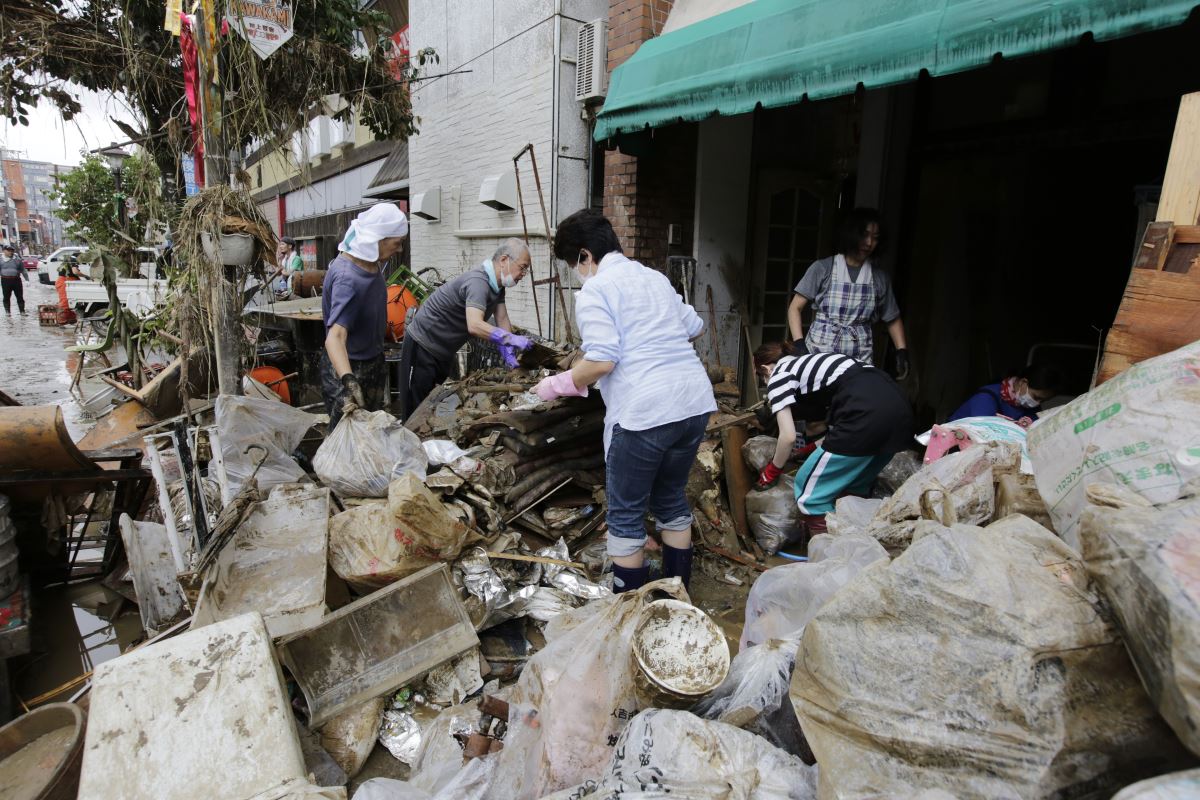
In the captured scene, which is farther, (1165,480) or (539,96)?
(539,96)

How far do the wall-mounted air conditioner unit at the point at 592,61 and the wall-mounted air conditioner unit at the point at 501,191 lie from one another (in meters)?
1.13

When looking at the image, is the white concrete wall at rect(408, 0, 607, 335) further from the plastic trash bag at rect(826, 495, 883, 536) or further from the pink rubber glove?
the plastic trash bag at rect(826, 495, 883, 536)

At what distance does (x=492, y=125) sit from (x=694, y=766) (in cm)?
737

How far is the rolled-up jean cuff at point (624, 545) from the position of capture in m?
2.72

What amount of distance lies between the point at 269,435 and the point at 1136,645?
4.37m

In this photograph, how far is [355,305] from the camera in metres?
3.74

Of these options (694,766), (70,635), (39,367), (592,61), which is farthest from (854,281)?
(39,367)

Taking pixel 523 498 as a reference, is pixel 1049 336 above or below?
above

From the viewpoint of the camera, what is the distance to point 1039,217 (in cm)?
613

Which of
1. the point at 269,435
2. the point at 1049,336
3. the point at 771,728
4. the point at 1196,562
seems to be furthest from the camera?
the point at 1049,336

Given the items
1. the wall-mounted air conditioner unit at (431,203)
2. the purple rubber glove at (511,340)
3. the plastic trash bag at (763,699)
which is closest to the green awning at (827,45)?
the purple rubber glove at (511,340)

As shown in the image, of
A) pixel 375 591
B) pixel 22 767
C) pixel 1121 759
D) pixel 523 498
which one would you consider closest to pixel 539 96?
pixel 523 498

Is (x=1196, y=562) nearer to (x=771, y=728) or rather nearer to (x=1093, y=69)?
(x=771, y=728)

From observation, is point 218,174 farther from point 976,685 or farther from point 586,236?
point 976,685
